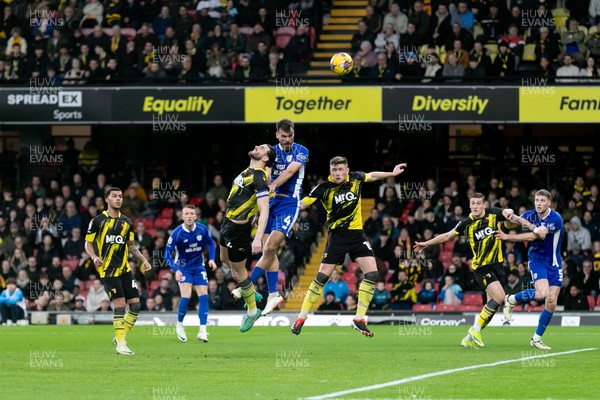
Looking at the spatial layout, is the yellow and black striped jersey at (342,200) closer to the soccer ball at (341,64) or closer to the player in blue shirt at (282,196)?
the player in blue shirt at (282,196)

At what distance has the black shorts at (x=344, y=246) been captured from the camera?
1627 centimetres

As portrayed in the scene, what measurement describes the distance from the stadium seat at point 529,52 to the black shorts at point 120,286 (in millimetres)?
14992

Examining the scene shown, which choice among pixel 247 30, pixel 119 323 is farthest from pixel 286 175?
pixel 247 30

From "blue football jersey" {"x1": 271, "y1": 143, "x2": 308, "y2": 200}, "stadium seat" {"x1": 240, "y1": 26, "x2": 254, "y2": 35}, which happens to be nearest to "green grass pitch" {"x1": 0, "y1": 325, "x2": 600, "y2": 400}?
"blue football jersey" {"x1": 271, "y1": 143, "x2": 308, "y2": 200}

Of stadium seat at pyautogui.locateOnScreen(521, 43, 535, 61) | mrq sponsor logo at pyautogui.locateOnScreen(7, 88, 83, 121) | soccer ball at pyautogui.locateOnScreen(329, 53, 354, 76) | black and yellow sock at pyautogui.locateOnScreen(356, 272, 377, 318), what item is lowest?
black and yellow sock at pyautogui.locateOnScreen(356, 272, 377, 318)

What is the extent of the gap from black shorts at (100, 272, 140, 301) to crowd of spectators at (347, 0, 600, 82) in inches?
476

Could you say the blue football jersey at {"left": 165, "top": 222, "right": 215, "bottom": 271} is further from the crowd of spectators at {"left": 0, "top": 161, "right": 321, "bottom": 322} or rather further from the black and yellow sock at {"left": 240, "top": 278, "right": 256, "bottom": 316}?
the crowd of spectators at {"left": 0, "top": 161, "right": 321, "bottom": 322}

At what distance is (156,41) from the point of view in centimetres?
2969

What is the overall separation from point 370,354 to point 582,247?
12596mm

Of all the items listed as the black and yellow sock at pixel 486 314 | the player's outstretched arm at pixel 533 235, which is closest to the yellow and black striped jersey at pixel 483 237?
the black and yellow sock at pixel 486 314

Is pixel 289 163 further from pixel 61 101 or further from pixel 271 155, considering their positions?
pixel 61 101

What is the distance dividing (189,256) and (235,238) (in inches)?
164

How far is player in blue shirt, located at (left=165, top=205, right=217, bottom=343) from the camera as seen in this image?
65.9 feet

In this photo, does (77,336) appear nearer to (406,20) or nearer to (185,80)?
(185,80)
